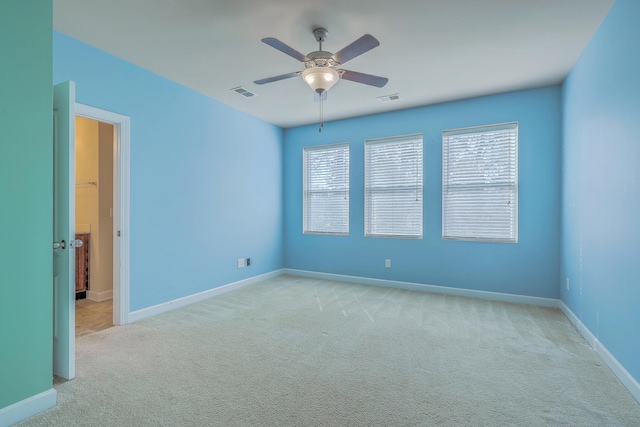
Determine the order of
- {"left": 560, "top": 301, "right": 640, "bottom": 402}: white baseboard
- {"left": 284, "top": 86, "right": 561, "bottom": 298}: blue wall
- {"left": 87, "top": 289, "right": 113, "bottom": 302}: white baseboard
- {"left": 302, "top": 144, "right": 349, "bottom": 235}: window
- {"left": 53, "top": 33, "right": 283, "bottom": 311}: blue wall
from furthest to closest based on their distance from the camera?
{"left": 302, "top": 144, "right": 349, "bottom": 235}: window
{"left": 87, "top": 289, "right": 113, "bottom": 302}: white baseboard
{"left": 284, "top": 86, "right": 561, "bottom": 298}: blue wall
{"left": 53, "top": 33, "right": 283, "bottom": 311}: blue wall
{"left": 560, "top": 301, "right": 640, "bottom": 402}: white baseboard

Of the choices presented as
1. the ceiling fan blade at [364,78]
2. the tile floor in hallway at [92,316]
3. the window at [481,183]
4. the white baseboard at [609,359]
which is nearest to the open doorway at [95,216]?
the tile floor in hallway at [92,316]

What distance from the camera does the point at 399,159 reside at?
4.88 metres

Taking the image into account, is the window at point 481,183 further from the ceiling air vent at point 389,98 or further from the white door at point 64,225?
the white door at point 64,225

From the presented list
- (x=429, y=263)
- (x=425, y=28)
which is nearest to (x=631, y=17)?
(x=425, y=28)

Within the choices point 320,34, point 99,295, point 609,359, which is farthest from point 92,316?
point 609,359

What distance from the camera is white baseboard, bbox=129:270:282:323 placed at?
3410mm

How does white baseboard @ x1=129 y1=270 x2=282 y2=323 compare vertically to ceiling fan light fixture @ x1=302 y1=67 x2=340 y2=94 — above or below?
below

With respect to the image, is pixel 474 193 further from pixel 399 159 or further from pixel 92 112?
→ pixel 92 112

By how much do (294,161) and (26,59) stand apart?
4133 millimetres

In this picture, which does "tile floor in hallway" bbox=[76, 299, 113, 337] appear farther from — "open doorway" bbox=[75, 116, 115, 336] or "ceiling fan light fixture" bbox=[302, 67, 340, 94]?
"ceiling fan light fixture" bbox=[302, 67, 340, 94]

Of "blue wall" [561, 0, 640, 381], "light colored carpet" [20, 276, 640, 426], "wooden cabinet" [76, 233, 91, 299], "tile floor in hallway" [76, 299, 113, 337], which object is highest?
"blue wall" [561, 0, 640, 381]

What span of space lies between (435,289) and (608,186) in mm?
2527

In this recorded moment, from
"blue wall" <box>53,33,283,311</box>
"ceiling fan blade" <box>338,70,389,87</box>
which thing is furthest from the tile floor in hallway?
"ceiling fan blade" <box>338,70,389,87</box>

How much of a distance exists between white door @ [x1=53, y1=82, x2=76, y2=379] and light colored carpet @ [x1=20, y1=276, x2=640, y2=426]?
319 millimetres
